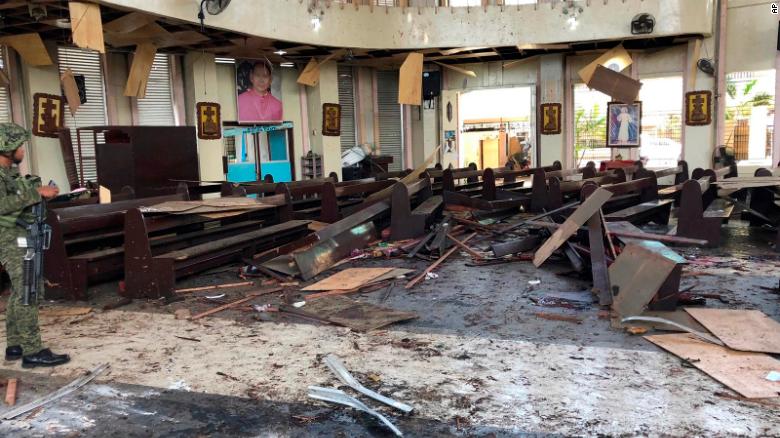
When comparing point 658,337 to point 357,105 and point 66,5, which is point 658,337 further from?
point 357,105

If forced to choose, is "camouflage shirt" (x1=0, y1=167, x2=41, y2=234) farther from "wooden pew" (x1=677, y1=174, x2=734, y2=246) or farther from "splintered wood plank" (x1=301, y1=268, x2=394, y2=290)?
"wooden pew" (x1=677, y1=174, x2=734, y2=246)

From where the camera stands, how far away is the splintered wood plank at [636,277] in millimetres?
4961

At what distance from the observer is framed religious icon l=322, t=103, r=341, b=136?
1557 cm

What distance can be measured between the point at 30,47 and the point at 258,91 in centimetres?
550

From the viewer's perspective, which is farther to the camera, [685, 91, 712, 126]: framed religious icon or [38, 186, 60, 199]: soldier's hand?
[685, 91, 712, 126]: framed religious icon

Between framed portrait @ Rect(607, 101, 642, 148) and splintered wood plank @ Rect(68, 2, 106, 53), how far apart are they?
12.1 meters

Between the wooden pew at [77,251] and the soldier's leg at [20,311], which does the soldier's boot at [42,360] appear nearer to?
the soldier's leg at [20,311]

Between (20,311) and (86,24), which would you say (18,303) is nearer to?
(20,311)

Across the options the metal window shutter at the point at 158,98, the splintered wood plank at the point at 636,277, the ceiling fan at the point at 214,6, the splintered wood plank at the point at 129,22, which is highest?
the ceiling fan at the point at 214,6

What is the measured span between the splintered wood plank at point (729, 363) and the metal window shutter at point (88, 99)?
450 inches

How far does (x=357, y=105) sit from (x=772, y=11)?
1037 cm

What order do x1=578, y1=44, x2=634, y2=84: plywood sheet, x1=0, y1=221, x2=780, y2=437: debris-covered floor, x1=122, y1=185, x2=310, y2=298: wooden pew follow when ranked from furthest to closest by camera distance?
1. x1=578, y1=44, x2=634, y2=84: plywood sheet
2. x1=122, y1=185, x2=310, y2=298: wooden pew
3. x1=0, y1=221, x2=780, y2=437: debris-covered floor

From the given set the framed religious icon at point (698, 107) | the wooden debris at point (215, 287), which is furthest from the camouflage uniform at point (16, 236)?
the framed religious icon at point (698, 107)

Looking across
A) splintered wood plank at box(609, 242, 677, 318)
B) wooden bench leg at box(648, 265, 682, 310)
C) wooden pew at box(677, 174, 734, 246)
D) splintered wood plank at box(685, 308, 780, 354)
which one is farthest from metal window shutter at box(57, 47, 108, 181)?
splintered wood plank at box(685, 308, 780, 354)
